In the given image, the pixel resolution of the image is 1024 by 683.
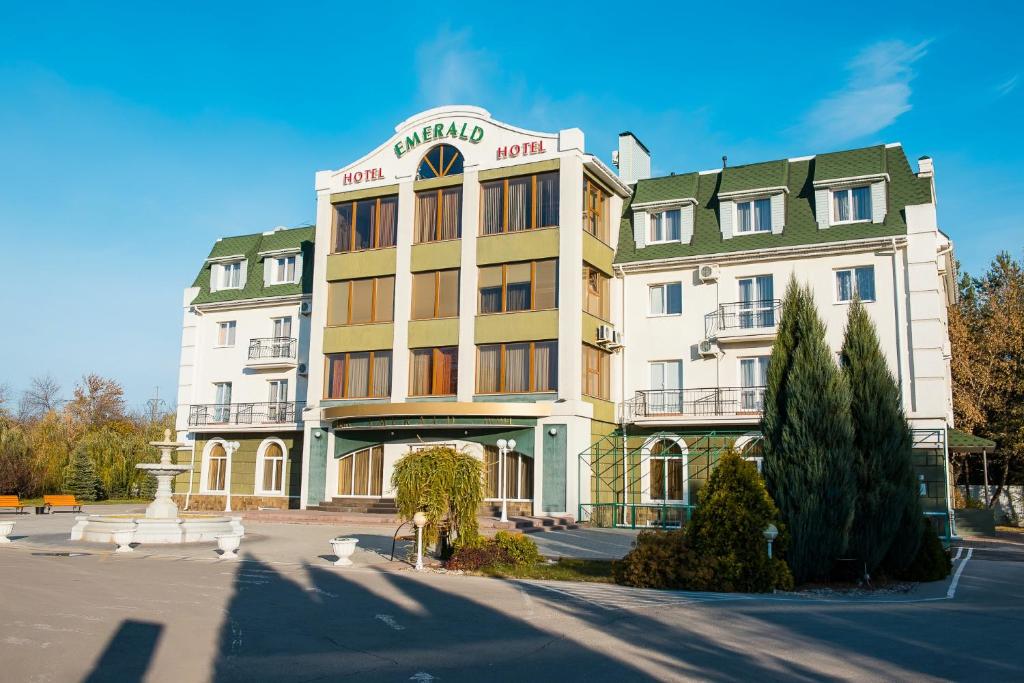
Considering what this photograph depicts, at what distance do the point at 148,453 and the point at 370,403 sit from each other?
22.5 meters

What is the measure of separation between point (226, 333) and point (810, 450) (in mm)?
28306

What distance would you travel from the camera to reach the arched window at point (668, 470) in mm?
28328

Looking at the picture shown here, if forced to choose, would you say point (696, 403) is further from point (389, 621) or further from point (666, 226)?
point (389, 621)

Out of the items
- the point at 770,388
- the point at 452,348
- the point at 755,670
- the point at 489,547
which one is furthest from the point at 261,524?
the point at 755,670

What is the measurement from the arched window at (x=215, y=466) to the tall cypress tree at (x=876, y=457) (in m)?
26.7

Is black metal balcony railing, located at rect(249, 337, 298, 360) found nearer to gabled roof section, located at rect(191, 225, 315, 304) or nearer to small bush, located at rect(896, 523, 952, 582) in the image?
gabled roof section, located at rect(191, 225, 315, 304)

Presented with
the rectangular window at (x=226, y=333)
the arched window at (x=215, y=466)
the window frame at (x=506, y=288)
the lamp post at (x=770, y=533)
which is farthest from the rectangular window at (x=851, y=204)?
the arched window at (x=215, y=466)

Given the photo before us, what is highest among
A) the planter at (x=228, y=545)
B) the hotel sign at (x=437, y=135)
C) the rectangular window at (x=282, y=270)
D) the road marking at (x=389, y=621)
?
the hotel sign at (x=437, y=135)

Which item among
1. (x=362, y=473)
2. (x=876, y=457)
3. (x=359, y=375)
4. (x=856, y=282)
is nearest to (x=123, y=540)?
(x=362, y=473)

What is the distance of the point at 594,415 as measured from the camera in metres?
28.2

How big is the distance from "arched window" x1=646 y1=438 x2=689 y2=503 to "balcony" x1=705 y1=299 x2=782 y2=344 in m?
3.69

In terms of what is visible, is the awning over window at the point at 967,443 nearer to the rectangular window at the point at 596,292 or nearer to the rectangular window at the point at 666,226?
the rectangular window at the point at 666,226

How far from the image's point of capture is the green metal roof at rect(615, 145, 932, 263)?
89.0 ft

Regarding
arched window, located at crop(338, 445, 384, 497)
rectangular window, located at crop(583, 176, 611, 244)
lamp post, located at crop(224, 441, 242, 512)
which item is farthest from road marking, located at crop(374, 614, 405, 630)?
lamp post, located at crop(224, 441, 242, 512)
